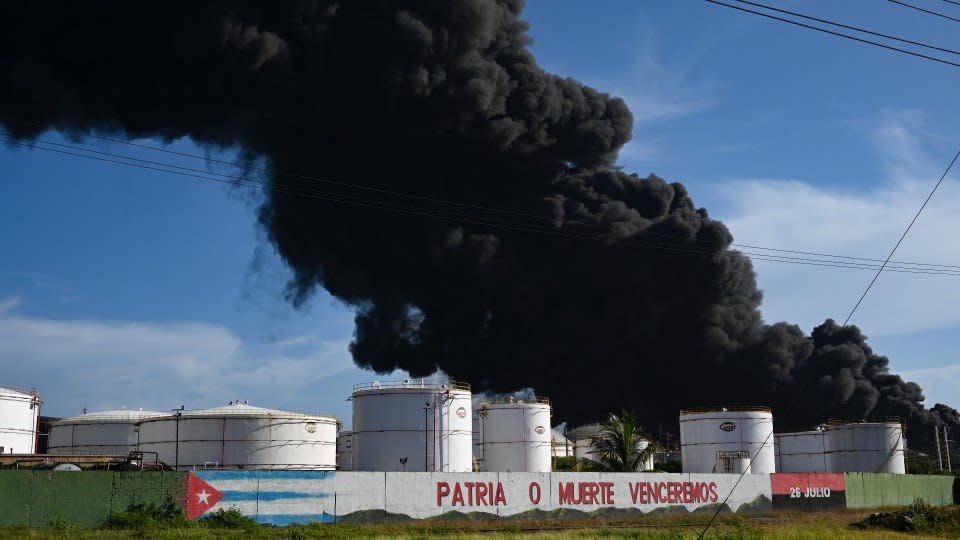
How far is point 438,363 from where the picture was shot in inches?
4077

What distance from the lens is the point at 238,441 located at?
2181 inches

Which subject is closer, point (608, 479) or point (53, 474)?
point (53, 474)

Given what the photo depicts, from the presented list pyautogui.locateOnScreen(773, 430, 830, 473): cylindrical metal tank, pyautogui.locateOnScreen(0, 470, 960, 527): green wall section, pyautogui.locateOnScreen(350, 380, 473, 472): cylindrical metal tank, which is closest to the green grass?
pyautogui.locateOnScreen(0, 470, 960, 527): green wall section

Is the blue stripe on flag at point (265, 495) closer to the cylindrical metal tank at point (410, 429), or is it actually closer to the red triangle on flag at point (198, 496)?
the red triangle on flag at point (198, 496)

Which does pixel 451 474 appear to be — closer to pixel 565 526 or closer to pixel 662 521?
pixel 565 526

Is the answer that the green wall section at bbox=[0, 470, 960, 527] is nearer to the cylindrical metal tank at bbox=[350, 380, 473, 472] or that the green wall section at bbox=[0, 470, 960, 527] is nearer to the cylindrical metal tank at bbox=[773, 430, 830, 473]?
the cylindrical metal tank at bbox=[350, 380, 473, 472]

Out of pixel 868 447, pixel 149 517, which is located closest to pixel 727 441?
pixel 868 447

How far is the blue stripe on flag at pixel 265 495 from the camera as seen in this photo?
38094 mm

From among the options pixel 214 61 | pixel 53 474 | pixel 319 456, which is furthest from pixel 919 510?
pixel 214 61

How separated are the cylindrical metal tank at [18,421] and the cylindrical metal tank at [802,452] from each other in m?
62.9

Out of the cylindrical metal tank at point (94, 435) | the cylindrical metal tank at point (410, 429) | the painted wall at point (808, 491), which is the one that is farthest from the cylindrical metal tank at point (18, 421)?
the painted wall at point (808, 491)

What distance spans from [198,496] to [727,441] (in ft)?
147

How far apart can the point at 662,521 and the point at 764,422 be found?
27114 millimetres

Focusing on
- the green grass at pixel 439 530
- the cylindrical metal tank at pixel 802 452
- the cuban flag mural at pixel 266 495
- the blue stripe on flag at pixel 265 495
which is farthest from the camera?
the cylindrical metal tank at pixel 802 452
